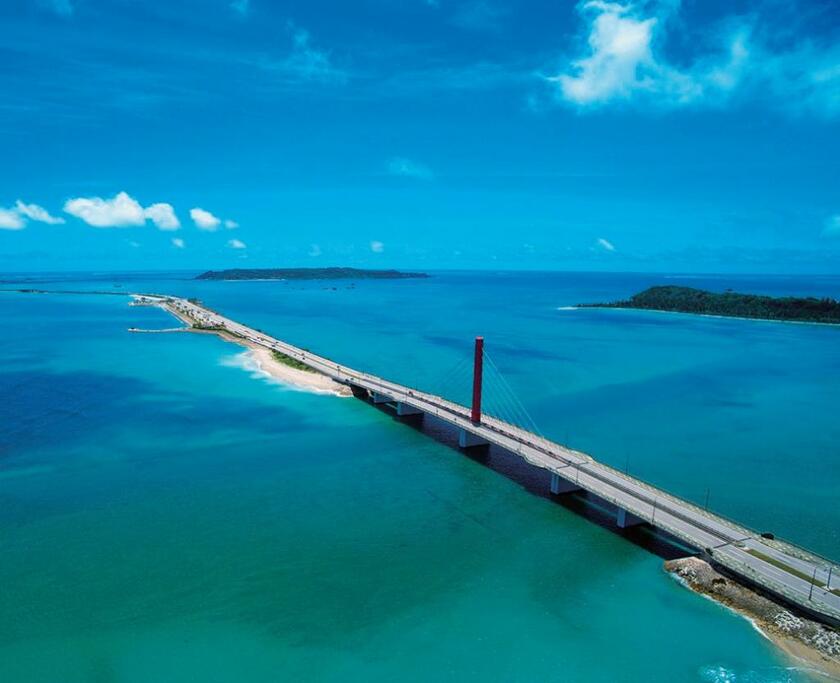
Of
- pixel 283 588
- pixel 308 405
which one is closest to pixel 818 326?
pixel 308 405

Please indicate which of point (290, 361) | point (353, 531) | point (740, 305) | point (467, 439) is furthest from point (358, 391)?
point (740, 305)

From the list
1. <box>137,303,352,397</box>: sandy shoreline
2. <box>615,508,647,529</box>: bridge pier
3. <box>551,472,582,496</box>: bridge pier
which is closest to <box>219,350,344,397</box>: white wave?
<box>137,303,352,397</box>: sandy shoreline

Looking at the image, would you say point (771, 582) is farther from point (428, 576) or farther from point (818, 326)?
point (818, 326)

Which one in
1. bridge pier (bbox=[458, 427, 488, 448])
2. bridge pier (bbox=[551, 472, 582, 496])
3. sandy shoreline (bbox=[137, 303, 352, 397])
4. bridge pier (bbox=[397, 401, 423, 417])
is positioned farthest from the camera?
sandy shoreline (bbox=[137, 303, 352, 397])

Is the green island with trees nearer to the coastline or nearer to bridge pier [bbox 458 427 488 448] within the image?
bridge pier [bbox 458 427 488 448]

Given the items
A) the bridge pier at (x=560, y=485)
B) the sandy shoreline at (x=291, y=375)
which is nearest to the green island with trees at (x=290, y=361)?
the sandy shoreline at (x=291, y=375)

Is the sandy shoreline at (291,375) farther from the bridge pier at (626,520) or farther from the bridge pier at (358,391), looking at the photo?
the bridge pier at (626,520)

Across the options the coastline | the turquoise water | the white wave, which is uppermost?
the coastline
